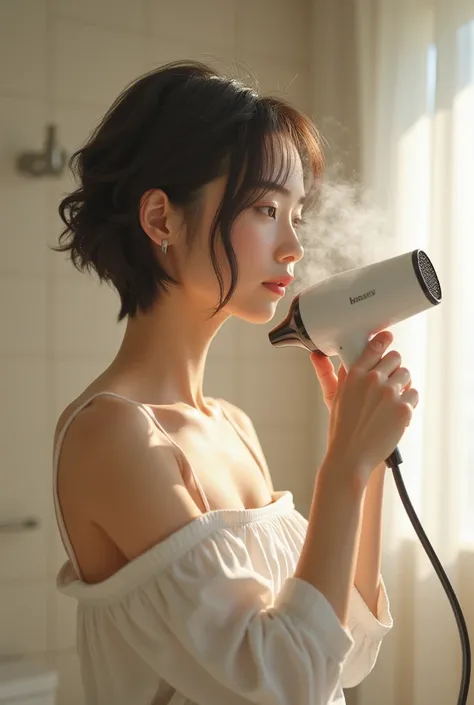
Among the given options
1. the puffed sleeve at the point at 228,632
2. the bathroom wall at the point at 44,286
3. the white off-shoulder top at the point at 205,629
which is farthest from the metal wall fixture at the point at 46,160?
the puffed sleeve at the point at 228,632

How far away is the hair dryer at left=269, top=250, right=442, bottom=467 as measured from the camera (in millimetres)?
1014

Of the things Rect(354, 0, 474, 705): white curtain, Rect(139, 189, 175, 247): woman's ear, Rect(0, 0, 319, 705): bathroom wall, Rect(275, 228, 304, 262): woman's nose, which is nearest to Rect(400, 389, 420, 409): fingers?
Rect(275, 228, 304, 262): woman's nose

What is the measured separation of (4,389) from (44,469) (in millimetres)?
229

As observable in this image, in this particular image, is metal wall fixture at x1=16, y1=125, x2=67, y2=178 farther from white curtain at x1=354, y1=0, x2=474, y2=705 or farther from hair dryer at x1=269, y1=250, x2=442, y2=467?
hair dryer at x1=269, y1=250, x2=442, y2=467

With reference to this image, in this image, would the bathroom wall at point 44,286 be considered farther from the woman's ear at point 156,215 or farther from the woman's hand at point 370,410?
the woman's hand at point 370,410

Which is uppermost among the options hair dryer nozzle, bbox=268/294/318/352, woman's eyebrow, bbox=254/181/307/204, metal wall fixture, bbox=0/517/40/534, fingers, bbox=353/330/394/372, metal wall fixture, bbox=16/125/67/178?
metal wall fixture, bbox=16/125/67/178

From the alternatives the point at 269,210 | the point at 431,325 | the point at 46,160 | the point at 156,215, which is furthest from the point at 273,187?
the point at 46,160

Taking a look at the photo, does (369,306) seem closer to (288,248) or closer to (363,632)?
(288,248)

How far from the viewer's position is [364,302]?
1.04m

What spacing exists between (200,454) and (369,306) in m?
0.28

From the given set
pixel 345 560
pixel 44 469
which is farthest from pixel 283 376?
pixel 345 560

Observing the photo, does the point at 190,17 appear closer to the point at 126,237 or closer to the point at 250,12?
the point at 250,12

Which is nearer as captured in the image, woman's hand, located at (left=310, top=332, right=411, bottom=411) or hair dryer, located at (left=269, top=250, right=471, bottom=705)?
hair dryer, located at (left=269, top=250, right=471, bottom=705)

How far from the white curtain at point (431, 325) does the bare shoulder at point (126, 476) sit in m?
1.15
